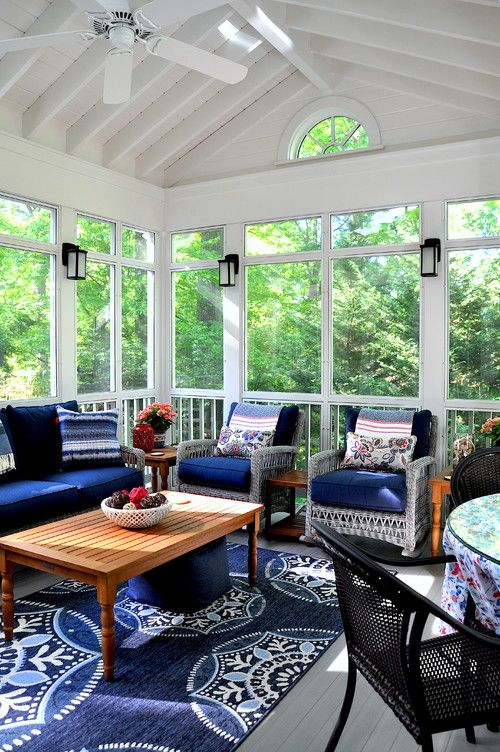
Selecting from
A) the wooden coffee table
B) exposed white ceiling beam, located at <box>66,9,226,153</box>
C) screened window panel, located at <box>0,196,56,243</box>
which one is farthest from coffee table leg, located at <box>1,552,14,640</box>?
exposed white ceiling beam, located at <box>66,9,226,153</box>

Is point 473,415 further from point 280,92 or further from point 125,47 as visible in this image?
point 125,47

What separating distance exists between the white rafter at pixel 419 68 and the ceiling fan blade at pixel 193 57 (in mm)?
1905

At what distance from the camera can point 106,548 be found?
10.2 ft

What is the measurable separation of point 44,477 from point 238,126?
146 inches

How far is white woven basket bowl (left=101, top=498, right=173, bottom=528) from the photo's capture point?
11.1ft

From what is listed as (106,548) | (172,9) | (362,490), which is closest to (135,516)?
(106,548)

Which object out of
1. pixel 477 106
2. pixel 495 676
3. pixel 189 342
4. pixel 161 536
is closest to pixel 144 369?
pixel 189 342

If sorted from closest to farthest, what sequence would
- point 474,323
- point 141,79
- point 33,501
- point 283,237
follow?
point 33,501, point 141,79, point 474,323, point 283,237

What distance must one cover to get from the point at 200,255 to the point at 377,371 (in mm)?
2199

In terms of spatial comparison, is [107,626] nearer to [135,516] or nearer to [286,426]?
[135,516]

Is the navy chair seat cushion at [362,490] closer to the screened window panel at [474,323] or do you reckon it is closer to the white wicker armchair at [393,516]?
the white wicker armchair at [393,516]

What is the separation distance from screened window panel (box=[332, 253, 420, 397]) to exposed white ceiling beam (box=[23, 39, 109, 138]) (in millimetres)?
2510

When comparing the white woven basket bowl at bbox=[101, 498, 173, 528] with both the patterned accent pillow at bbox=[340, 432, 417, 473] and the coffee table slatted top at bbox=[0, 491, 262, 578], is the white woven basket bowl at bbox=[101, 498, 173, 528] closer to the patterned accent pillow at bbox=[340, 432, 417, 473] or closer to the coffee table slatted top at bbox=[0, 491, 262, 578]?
the coffee table slatted top at bbox=[0, 491, 262, 578]

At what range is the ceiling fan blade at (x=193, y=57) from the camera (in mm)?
3223
